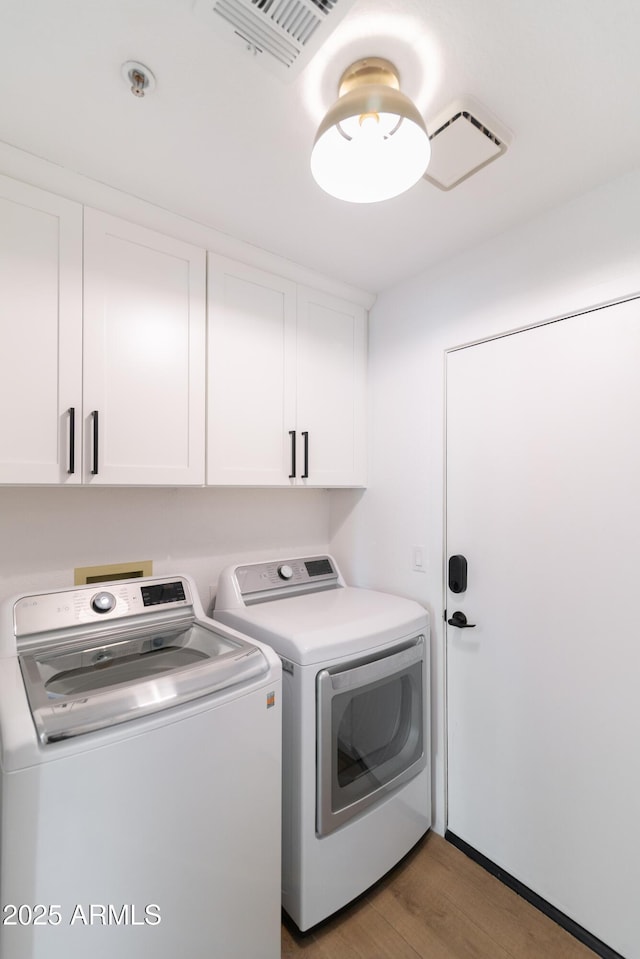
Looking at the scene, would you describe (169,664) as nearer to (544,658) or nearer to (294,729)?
(294,729)

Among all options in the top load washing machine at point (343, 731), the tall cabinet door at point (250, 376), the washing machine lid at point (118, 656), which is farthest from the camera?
the tall cabinet door at point (250, 376)

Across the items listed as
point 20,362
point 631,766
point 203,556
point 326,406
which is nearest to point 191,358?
point 20,362

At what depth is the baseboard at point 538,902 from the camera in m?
1.36

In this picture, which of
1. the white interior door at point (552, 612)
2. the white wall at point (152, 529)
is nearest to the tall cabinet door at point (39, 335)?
the white wall at point (152, 529)

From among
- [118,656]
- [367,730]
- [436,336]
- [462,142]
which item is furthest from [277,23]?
[367,730]

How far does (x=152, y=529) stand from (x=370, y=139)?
1553 mm

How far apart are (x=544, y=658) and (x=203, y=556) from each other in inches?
56.7

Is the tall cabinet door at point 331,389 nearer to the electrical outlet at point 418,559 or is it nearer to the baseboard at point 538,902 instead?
the electrical outlet at point 418,559

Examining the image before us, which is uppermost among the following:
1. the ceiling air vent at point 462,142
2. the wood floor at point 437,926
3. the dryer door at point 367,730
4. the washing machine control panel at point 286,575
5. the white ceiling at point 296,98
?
the white ceiling at point 296,98

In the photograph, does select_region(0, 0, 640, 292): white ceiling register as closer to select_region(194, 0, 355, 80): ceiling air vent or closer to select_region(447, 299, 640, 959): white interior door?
select_region(194, 0, 355, 80): ceiling air vent

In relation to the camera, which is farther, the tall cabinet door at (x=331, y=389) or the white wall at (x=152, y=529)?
the tall cabinet door at (x=331, y=389)

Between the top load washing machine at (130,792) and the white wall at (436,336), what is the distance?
93 centimetres

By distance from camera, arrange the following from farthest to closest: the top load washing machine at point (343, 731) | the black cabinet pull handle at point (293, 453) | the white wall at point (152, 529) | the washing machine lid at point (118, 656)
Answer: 1. the black cabinet pull handle at point (293, 453)
2. the white wall at point (152, 529)
3. the top load washing machine at point (343, 731)
4. the washing machine lid at point (118, 656)

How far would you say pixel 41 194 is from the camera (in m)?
1.32
